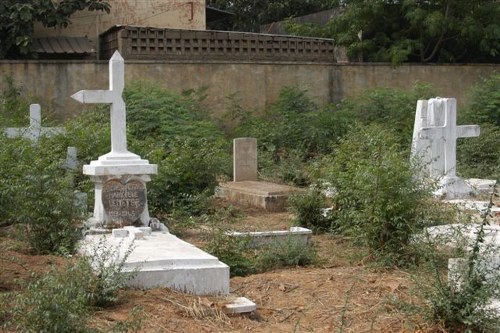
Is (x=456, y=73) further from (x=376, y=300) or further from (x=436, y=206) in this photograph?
(x=376, y=300)

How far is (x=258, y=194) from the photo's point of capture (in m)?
13.2

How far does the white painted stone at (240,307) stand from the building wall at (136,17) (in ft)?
49.1

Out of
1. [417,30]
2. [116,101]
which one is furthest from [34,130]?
[417,30]

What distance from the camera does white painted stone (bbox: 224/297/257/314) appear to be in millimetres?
6656

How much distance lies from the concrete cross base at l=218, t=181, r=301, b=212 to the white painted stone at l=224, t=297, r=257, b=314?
5.39 meters

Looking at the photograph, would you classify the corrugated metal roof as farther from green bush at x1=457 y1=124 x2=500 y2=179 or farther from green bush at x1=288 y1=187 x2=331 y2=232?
green bush at x1=288 y1=187 x2=331 y2=232

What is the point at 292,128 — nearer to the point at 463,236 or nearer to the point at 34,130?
the point at 34,130

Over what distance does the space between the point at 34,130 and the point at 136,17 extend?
10.1 meters

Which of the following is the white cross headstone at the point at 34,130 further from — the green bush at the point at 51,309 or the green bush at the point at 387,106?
the green bush at the point at 387,106

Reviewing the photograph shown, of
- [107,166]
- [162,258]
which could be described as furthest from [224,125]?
[162,258]

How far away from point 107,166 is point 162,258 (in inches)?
91.5

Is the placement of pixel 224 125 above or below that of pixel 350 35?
below

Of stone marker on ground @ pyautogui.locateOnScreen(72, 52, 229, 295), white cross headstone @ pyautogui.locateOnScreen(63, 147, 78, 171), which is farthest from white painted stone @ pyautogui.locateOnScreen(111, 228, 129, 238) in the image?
white cross headstone @ pyautogui.locateOnScreen(63, 147, 78, 171)

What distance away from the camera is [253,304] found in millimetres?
6766
